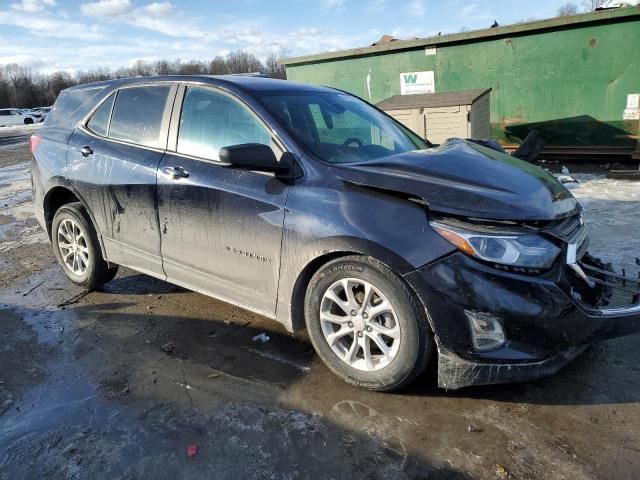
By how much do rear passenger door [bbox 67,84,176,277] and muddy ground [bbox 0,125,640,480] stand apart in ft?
2.06

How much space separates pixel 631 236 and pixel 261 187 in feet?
12.7

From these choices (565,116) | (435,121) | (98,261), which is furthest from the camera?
(565,116)

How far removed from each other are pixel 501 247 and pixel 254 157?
1431 millimetres

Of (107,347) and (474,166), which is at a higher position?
(474,166)

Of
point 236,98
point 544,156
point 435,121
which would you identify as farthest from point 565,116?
point 236,98

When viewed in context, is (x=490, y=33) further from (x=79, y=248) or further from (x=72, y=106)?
(x=79, y=248)

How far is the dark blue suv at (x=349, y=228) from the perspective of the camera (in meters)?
2.44

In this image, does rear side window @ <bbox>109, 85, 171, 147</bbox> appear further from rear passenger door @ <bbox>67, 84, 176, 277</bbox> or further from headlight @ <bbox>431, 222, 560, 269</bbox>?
headlight @ <bbox>431, 222, 560, 269</bbox>

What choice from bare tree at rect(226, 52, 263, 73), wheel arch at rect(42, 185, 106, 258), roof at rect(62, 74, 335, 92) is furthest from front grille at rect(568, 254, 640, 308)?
bare tree at rect(226, 52, 263, 73)

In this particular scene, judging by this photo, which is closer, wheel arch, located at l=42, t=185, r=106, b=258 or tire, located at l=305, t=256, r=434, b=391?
tire, located at l=305, t=256, r=434, b=391

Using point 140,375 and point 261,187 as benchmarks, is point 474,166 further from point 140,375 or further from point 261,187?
point 140,375

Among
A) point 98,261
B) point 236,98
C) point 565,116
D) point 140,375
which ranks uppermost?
point 236,98

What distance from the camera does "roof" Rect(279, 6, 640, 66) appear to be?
26.7 ft

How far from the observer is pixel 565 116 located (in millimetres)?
8969
